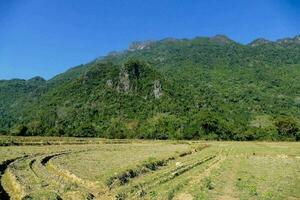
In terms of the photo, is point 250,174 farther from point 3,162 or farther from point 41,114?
point 41,114

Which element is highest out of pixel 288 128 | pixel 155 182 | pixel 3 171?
pixel 288 128

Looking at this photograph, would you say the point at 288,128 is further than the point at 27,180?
Yes

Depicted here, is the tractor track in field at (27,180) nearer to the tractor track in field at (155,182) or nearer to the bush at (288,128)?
the tractor track in field at (155,182)

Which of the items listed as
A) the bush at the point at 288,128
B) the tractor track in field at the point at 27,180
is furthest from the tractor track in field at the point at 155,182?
the bush at the point at 288,128

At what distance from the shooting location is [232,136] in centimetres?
13288

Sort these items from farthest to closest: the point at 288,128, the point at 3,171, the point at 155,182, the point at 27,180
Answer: the point at 288,128 < the point at 3,171 < the point at 155,182 < the point at 27,180

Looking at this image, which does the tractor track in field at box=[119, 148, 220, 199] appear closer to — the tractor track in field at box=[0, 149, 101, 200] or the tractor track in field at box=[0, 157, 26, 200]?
the tractor track in field at box=[0, 149, 101, 200]

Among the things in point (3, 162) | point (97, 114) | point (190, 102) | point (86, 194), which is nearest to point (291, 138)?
point (190, 102)

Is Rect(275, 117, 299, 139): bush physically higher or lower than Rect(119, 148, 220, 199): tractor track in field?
higher

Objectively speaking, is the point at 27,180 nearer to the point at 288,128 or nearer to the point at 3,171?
the point at 3,171

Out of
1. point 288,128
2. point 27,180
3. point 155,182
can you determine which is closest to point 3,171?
point 27,180

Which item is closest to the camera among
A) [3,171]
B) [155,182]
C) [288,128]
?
[155,182]

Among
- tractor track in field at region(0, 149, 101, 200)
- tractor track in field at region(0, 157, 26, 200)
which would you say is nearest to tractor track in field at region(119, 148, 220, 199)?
tractor track in field at region(0, 149, 101, 200)

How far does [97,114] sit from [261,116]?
237 ft
